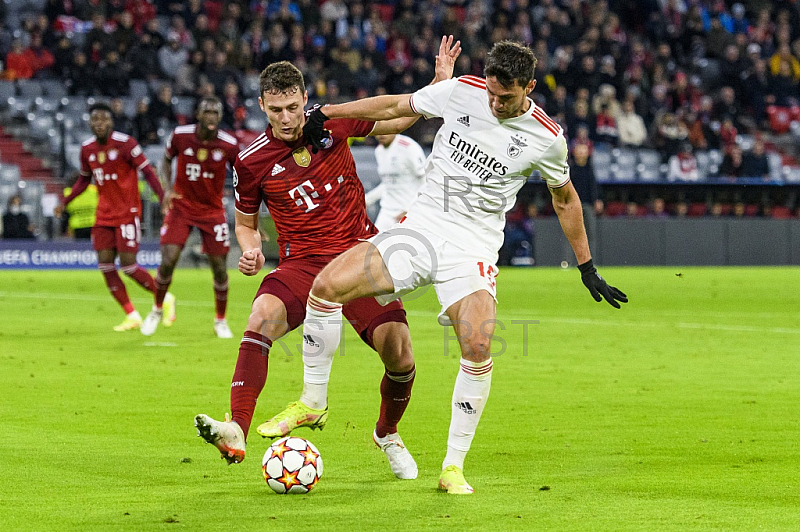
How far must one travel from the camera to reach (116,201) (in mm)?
12125

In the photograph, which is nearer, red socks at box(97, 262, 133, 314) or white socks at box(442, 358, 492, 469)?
white socks at box(442, 358, 492, 469)

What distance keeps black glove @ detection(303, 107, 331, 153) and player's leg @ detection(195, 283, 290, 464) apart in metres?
0.81

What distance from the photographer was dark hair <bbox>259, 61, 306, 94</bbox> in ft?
18.7

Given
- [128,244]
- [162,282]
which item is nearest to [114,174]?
[128,244]

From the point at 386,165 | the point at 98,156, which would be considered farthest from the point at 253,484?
the point at 386,165

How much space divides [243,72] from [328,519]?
21225 millimetres

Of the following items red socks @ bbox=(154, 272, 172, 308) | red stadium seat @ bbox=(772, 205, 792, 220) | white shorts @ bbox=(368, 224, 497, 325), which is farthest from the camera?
red stadium seat @ bbox=(772, 205, 792, 220)

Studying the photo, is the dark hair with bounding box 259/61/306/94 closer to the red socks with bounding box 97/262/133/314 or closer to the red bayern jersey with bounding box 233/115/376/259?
the red bayern jersey with bounding box 233/115/376/259

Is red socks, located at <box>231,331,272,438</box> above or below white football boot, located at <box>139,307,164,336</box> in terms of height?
above

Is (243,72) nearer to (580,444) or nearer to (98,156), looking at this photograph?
(98,156)

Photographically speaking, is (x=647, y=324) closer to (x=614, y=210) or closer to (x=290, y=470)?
(x=290, y=470)

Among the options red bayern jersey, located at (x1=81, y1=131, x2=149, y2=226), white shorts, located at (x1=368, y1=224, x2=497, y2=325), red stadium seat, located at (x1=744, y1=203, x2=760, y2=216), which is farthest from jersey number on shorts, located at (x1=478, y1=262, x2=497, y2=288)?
red stadium seat, located at (x1=744, y1=203, x2=760, y2=216)

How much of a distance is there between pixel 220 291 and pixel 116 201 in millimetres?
1641

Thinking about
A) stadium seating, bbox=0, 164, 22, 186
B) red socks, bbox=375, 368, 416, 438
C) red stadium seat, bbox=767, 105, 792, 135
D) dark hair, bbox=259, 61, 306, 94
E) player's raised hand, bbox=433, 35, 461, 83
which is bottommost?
stadium seating, bbox=0, 164, 22, 186
